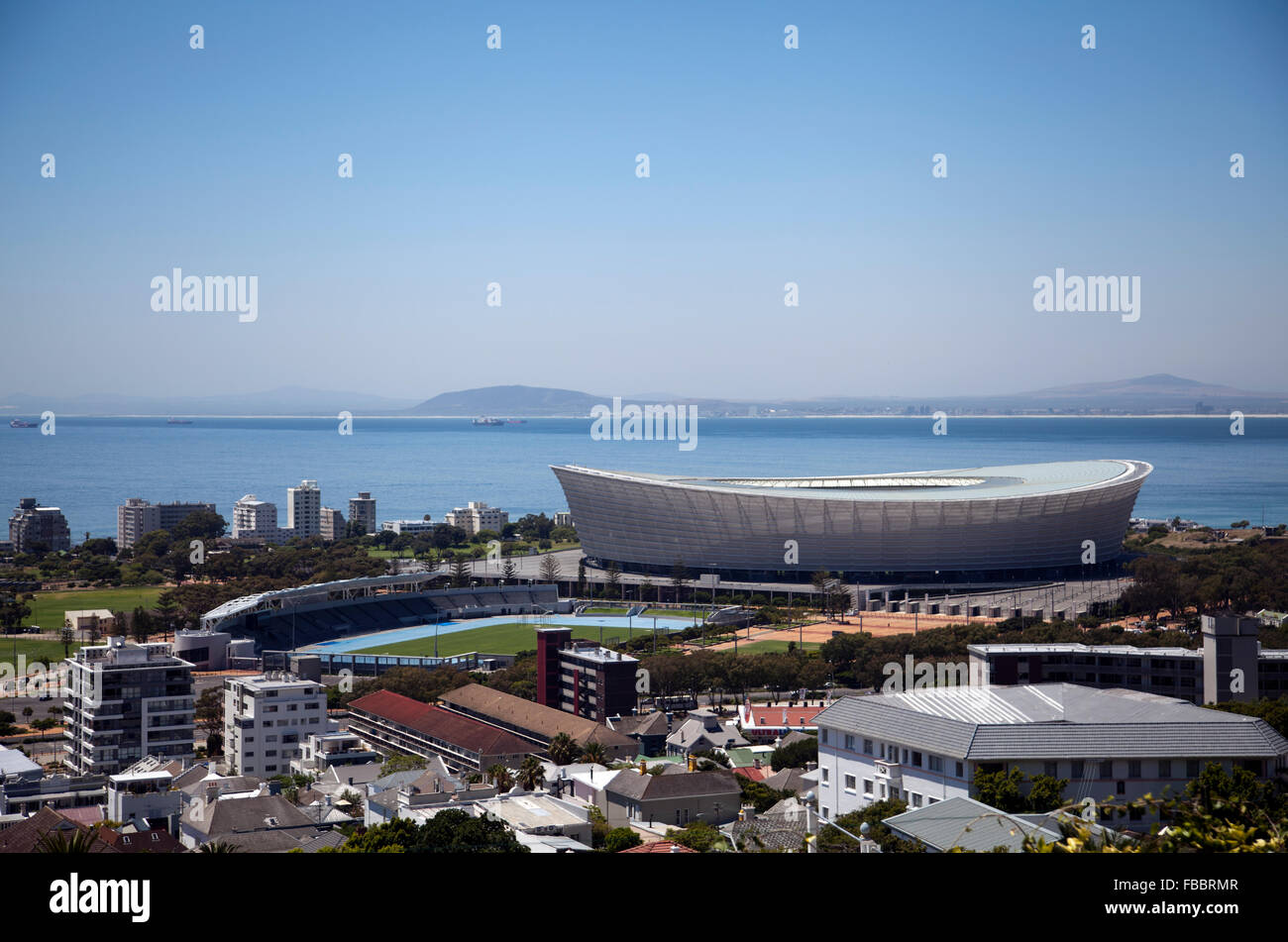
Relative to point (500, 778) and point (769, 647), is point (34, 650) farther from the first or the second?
point (500, 778)

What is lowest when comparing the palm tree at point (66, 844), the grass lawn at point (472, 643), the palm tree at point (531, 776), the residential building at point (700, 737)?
the grass lawn at point (472, 643)

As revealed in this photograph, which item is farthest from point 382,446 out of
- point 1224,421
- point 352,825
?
point 352,825

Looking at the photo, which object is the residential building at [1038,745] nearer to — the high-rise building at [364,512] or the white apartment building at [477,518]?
the white apartment building at [477,518]

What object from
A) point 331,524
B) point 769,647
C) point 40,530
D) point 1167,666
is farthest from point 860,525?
point 40,530

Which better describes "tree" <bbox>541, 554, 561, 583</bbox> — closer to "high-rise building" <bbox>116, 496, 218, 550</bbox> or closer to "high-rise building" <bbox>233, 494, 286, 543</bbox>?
"high-rise building" <bbox>116, 496, 218, 550</bbox>

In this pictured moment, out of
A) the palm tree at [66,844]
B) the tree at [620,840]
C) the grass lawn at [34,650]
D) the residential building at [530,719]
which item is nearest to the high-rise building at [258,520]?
the grass lawn at [34,650]
